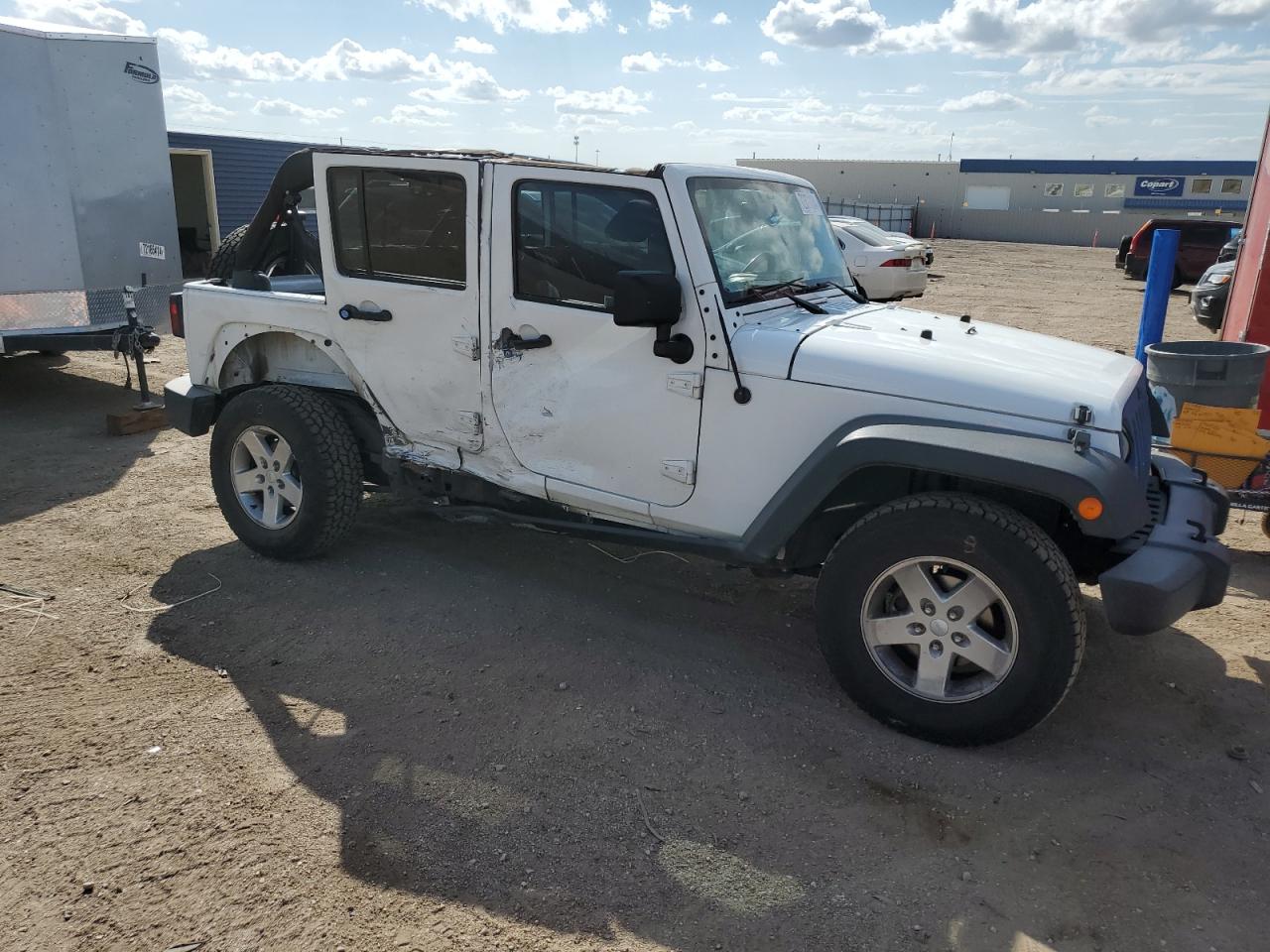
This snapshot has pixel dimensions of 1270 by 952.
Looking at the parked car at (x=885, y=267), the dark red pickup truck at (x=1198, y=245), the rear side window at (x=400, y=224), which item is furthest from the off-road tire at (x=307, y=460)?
the dark red pickup truck at (x=1198, y=245)

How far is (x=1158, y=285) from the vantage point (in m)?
7.53

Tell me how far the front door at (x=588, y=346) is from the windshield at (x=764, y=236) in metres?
0.21

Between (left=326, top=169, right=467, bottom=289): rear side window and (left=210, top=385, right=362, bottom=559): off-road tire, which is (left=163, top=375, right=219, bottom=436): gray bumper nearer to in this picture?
(left=210, top=385, right=362, bottom=559): off-road tire

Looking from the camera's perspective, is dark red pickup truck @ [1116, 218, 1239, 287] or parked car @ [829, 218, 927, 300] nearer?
parked car @ [829, 218, 927, 300]

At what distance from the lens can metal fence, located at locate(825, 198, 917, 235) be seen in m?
41.0

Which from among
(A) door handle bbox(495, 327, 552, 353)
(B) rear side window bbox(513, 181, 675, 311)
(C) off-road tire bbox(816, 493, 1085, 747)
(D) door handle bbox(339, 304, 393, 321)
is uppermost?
(B) rear side window bbox(513, 181, 675, 311)

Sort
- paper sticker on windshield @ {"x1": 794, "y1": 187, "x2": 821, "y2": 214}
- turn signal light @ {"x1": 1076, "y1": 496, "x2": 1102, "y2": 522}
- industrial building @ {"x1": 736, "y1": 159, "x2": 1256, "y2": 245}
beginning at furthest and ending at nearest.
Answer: industrial building @ {"x1": 736, "y1": 159, "x2": 1256, "y2": 245}, paper sticker on windshield @ {"x1": 794, "y1": 187, "x2": 821, "y2": 214}, turn signal light @ {"x1": 1076, "y1": 496, "x2": 1102, "y2": 522}

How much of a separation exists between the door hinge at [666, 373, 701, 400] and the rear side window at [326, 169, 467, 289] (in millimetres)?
1131

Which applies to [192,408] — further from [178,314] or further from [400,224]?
[400,224]

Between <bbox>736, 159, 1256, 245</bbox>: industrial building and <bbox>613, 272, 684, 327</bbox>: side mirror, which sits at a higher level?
<bbox>736, 159, 1256, 245</bbox>: industrial building

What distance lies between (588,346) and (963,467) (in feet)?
5.23

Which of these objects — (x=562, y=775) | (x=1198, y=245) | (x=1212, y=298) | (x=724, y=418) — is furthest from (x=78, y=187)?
(x=1198, y=245)

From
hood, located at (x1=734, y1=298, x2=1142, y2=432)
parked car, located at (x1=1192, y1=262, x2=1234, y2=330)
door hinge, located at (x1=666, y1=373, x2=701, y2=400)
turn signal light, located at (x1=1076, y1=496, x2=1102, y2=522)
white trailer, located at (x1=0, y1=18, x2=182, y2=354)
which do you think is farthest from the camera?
parked car, located at (x1=1192, y1=262, x2=1234, y2=330)

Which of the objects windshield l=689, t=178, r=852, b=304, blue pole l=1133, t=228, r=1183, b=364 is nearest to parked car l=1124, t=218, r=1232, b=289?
blue pole l=1133, t=228, r=1183, b=364
